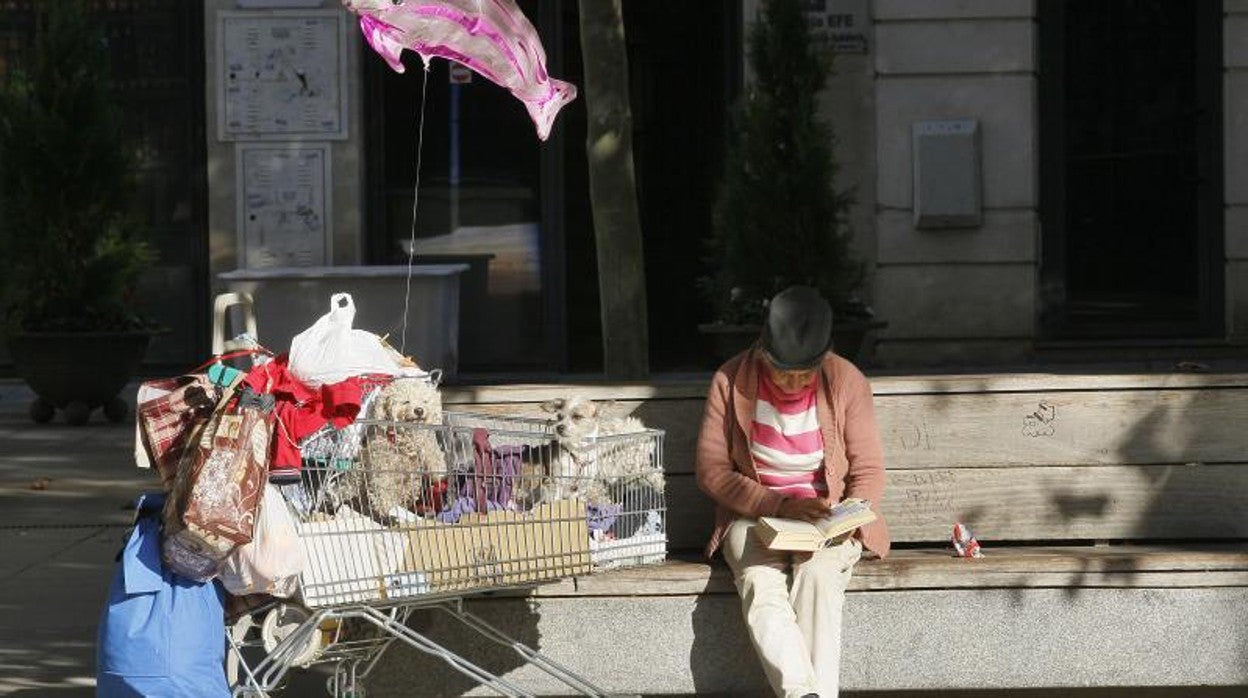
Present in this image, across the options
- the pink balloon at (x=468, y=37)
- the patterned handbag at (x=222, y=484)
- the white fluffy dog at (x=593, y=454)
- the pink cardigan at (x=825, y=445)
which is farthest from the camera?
the pink balloon at (x=468, y=37)

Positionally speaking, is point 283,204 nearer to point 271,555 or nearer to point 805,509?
point 805,509

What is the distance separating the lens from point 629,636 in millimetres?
5871

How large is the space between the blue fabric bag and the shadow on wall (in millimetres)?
682

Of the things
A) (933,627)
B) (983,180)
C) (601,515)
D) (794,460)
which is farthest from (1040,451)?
(983,180)

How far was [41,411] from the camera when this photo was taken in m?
12.9

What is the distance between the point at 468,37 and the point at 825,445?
175cm

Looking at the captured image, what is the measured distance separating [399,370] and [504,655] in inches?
36.9

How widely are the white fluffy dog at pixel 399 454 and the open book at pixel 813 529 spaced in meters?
0.95

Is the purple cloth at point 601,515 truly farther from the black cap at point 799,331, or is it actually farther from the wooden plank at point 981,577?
the black cap at point 799,331

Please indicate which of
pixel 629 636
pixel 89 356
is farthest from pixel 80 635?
pixel 89 356

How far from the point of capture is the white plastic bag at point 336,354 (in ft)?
17.8

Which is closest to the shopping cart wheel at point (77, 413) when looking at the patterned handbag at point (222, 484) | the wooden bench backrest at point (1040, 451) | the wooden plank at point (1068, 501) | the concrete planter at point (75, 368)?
the concrete planter at point (75, 368)

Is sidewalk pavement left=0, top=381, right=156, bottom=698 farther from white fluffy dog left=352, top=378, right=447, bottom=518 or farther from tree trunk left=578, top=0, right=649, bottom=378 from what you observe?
tree trunk left=578, top=0, right=649, bottom=378

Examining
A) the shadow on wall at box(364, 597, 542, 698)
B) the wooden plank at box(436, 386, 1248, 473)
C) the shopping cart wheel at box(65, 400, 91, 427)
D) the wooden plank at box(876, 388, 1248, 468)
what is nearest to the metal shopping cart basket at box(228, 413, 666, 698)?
the shadow on wall at box(364, 597, 542, 698)
